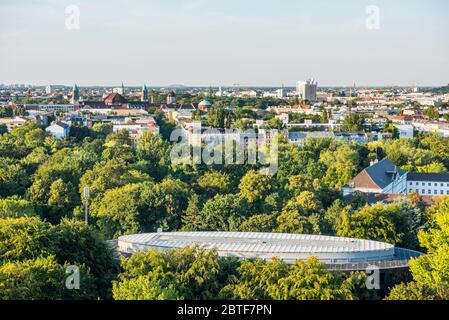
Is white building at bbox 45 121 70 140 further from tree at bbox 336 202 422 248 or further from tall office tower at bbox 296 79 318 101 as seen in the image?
tall office tower at bbox 296 79 318 101

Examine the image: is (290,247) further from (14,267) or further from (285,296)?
(14,267)

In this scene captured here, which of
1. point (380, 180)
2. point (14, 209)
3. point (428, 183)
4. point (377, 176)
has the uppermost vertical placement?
point (14, 209)

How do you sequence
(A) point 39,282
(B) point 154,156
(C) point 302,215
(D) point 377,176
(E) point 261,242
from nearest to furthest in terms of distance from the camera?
(A) point 39,282 < (E) point 261,242 < (C) point 302,215 < (D) point 377,176 < (B) point 154,156

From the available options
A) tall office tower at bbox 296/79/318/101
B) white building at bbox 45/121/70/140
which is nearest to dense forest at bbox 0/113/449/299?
white building at bbox 45/121/70/140

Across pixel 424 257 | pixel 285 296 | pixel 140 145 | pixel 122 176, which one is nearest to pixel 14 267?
pixel 285 296

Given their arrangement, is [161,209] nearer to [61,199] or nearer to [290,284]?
[61,199]

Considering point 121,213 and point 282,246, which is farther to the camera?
point 121,213

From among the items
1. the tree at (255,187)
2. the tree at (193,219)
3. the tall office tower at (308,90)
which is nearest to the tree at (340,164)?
the tree at (255,187)

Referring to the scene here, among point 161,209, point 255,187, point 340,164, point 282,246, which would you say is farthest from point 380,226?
point 340,164
